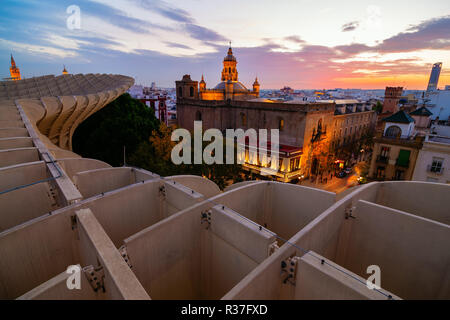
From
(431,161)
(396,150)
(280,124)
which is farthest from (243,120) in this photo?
(431,161)

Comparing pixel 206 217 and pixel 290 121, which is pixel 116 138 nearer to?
pixel 206 217

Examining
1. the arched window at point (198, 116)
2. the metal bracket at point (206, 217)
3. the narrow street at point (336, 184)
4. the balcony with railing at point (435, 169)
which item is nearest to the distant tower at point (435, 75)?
the narrow street at point (336, 184)

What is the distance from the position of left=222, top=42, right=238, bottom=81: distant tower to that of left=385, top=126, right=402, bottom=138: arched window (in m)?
37.5

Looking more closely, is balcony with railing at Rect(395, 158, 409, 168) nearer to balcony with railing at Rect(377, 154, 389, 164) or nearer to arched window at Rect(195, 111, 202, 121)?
balcony with railing at Rect(377, 154, 389, 164)

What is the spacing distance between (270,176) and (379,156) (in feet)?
36.9

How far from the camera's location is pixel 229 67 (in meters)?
52.8

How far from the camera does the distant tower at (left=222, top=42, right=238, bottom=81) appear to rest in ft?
172

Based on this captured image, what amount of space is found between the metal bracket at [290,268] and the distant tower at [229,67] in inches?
2071

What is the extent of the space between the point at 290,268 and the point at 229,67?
52.9m

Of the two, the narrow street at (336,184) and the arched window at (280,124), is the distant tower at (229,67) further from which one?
the narrow street at (336,184)

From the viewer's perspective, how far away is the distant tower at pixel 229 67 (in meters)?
52.3

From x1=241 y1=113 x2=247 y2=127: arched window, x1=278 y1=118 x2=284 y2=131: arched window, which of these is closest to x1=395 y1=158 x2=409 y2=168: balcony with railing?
x1=278 y1=118 x2=284 y2=131: arched window
